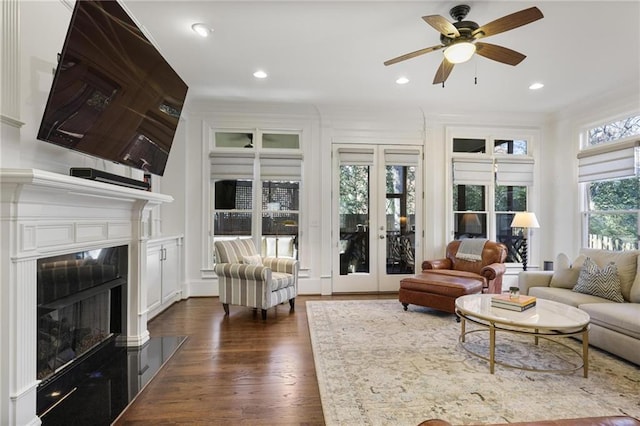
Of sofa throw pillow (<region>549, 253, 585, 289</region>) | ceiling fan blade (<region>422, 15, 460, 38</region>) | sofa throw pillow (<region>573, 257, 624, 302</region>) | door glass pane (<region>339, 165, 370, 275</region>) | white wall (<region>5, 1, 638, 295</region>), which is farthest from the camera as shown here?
door glass pane (<region>339, 165, 370, 275</region>)

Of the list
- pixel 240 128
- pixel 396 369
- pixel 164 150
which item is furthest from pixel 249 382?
pixel 240 128

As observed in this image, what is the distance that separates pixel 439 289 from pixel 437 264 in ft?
2.64

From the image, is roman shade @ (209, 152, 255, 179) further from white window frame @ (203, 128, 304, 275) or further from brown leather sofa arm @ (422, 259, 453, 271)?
brown leather sofa arm @ (422, 259, 453, 271)

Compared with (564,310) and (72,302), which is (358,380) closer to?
(564,310)

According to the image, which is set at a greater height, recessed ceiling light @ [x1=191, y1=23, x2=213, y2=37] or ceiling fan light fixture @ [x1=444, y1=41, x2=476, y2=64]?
recessed ceiling light @ [x1=191, y1=23, x2=213, y2=37]

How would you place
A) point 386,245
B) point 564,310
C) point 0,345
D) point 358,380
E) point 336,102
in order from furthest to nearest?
point 386,245 → point 336,102 → point 564,310 → point 358,380 → point 0,345

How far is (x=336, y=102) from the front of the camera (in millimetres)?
4930

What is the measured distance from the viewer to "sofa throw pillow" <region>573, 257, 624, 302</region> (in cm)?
321

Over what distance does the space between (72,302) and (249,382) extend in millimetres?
1349

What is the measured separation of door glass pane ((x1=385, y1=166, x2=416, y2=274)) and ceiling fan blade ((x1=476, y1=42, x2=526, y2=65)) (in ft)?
8.55

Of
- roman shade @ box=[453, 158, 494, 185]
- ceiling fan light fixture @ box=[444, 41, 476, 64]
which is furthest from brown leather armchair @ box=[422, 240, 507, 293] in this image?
ceiling fan light fixture @ box=[444, 41, 476, 64]

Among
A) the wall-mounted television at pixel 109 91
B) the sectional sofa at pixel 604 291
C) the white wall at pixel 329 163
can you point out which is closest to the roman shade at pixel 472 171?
the white wall at pixel 329 163

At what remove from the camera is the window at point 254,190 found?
5012 millimetres

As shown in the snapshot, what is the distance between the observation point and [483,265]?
14.8ft
